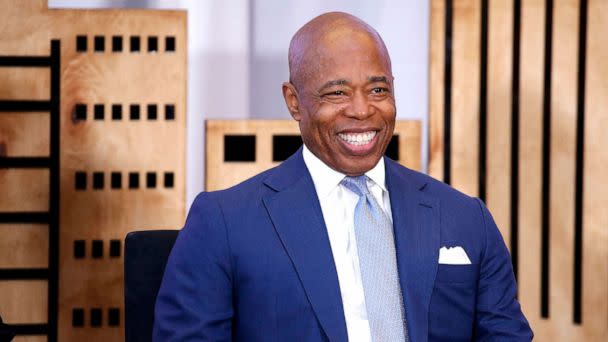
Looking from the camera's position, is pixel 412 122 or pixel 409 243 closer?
pixel 409 243

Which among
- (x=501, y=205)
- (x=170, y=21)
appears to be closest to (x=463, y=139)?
(x=501, y=205)

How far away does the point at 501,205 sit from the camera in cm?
313

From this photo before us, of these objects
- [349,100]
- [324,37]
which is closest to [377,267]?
[349,100]

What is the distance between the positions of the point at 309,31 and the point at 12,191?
5.11ft

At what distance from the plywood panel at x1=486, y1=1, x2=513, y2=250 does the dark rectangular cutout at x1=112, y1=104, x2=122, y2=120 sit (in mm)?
1299

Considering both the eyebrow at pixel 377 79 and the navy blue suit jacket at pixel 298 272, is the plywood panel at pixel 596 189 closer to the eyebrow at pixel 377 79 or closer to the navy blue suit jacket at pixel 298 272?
the navy blue suit jacket at pixel 298 272

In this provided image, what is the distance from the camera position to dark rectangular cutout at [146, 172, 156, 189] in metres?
2.90

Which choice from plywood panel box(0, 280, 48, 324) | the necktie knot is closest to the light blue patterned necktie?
the necktie knot

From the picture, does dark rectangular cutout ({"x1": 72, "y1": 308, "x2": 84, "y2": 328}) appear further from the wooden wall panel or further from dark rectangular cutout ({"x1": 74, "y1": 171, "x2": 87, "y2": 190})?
the wooden wall panel

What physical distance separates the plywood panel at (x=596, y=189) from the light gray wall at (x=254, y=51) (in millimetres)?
584

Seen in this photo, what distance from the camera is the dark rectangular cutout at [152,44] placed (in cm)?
289

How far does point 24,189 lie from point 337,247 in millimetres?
1554

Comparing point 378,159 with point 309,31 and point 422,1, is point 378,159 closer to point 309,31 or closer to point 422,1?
point 309,31

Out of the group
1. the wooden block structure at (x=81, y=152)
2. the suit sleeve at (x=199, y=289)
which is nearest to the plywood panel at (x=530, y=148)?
the wooden block structure at (x=81, y=152)
